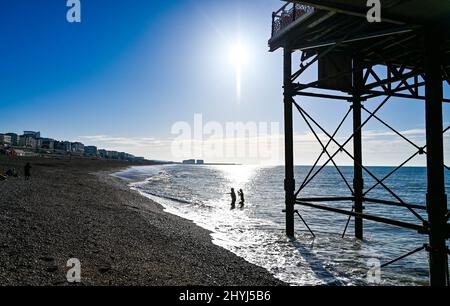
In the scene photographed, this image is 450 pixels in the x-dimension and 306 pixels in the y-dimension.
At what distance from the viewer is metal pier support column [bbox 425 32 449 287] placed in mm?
5922

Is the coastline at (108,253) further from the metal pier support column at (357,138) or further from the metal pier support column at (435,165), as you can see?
the metal pier support column at (357,138)

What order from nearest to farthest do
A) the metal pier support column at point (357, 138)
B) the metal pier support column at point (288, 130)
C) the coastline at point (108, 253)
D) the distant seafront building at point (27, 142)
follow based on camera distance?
the coastline at point (108, 253)
the metal pier support column at point (288, 130)
the metal pier support column at point (357, 138)
the distant seafront building at point (27, 142)

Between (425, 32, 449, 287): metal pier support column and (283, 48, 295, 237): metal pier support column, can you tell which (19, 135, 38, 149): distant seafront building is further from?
(425, 32, 449, 287): metal pier support column

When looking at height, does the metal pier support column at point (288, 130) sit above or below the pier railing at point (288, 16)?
below

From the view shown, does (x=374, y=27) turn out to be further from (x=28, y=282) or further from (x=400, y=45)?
(x=28, y=282)

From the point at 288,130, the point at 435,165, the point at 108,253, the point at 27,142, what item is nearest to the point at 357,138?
the point at 288,130

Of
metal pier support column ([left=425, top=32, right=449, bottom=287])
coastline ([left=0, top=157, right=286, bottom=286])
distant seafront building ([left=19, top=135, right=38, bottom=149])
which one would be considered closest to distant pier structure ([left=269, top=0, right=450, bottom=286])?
metal pier support column ([left=425, top=32, right=449, bottom=287])

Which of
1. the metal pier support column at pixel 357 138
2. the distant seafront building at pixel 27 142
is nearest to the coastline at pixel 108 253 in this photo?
the metal pier support column at pixel 357 138

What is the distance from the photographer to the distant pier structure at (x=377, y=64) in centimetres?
591

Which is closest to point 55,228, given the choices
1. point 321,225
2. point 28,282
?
point 28,282

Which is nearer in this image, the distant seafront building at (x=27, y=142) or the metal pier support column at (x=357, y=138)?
the metal pier support column at (x=357, y=138)

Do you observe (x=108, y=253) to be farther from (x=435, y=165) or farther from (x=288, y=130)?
(x=435, y=165)

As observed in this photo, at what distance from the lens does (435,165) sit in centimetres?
597

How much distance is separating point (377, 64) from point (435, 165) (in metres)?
4.43
